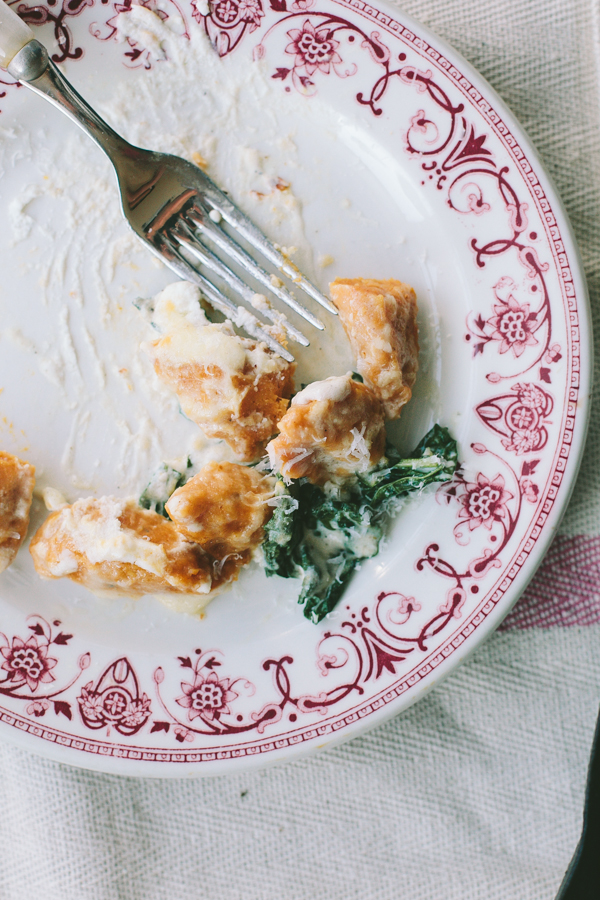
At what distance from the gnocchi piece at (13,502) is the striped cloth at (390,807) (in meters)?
0.94

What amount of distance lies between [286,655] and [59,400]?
137 cm

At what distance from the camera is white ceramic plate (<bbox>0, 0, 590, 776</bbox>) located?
2.22 m

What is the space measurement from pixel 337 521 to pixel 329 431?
0.42 meters

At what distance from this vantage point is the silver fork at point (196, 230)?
2.32 metres

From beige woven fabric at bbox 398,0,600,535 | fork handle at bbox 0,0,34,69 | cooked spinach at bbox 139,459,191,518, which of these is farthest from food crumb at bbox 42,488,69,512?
beige woven fabric at bbox 398,0,600,535

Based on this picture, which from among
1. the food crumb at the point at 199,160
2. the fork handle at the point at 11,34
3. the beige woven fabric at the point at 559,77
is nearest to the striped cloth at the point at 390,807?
the beige woven fabric at the point at 559,77

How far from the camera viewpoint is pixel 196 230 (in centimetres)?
240

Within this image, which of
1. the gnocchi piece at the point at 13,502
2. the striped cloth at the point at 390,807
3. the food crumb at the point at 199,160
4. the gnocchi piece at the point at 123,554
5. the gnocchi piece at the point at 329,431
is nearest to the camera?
the gnocchi piece at the point at 329,431

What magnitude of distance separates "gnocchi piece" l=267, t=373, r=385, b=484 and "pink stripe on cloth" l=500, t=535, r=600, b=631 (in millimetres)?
943

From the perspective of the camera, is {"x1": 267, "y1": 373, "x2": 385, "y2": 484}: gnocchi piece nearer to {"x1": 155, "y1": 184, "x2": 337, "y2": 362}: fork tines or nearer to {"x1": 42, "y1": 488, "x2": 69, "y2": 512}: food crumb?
{"x1": 155, "y1": 184, "x2": 337, "y2": 362}: fork tines

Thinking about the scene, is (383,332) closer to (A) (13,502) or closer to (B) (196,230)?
(B) (196,230)

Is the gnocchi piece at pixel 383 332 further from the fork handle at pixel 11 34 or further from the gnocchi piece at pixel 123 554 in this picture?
the fork handle at pixel 11 34

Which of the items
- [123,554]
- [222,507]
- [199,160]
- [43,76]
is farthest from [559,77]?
[123,554]

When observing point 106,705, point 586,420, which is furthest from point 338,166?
point 106,705
